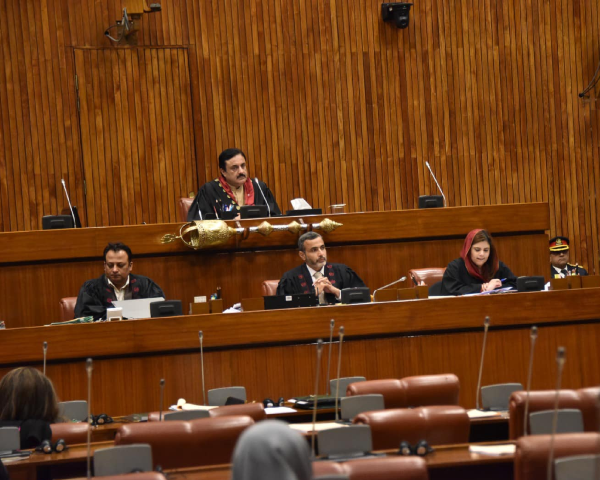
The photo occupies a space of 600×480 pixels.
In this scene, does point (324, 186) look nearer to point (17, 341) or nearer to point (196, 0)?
point (196, 0)

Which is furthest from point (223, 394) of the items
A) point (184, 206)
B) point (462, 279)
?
point (184, 206)

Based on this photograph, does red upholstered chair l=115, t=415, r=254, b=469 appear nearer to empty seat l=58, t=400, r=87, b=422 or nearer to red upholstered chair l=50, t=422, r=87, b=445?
red upholstered chair l=50, t=422, r=87, b=445

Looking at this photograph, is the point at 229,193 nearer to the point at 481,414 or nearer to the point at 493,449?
the point at 481,414

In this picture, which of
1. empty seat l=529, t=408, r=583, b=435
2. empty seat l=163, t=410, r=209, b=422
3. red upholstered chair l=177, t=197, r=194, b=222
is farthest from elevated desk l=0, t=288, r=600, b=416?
red upholstered chair l=177, t=197, r=194, b=222

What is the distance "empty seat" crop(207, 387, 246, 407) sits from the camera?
4684 millimetres

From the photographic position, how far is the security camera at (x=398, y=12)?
884cm

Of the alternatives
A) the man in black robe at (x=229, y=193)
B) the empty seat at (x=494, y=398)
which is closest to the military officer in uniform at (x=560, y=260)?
the man in black robe at (x=229, y=193)

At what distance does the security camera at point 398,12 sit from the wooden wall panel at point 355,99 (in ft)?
0.39

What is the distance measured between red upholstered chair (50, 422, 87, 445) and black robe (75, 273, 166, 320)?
2.22 meters

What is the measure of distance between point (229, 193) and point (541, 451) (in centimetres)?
503

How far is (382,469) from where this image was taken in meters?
2.57

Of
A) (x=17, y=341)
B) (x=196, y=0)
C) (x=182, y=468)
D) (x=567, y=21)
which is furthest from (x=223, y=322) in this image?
(x=567, y=21)

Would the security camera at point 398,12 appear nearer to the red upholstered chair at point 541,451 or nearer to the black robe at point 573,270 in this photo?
the black robe at point 573,270

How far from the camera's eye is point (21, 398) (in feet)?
12.6
